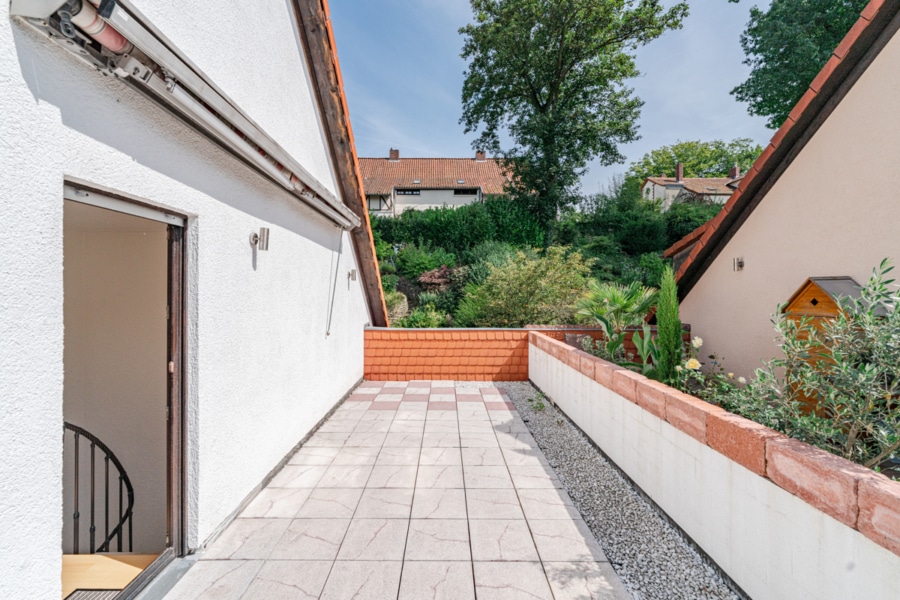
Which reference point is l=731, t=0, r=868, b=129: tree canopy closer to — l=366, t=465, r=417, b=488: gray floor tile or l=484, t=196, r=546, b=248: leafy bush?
l=484, t=196, r=546, b=248: leafy bush

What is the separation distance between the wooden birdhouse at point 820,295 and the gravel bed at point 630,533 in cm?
286

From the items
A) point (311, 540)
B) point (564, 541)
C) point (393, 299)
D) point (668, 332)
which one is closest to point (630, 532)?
point (564, 541)

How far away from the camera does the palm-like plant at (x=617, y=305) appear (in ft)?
24.3

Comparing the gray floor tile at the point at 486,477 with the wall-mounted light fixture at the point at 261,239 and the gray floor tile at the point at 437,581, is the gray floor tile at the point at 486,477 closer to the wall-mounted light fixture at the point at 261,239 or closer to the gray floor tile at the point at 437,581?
the gray floor tile at the point at 437,581

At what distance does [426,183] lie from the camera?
31938 millimetres

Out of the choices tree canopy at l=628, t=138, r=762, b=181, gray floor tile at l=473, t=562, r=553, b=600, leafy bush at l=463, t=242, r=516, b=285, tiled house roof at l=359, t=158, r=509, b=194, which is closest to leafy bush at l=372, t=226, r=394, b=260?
leafy bush at l=463, t=242, r=516, b=285

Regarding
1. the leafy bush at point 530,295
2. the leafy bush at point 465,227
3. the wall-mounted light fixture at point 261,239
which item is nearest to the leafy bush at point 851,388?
the wall-mounted light fixture at point 261,239

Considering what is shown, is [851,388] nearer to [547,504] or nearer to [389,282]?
[547,504]

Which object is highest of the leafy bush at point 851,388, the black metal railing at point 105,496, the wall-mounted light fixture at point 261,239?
the wall-mounted light fixture at point 261,239

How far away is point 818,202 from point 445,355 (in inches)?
270

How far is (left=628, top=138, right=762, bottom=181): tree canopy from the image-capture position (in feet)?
144

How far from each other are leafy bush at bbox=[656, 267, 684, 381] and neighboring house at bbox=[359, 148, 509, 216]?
82.3ft

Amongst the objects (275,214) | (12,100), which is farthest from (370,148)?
(12,100)

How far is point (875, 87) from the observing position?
4.52m
